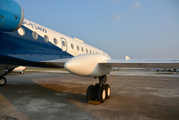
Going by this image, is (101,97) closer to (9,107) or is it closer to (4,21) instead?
(9,107)

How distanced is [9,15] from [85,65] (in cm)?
271

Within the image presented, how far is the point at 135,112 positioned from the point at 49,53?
5026mm

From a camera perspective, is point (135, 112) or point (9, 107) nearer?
point (135, 112)

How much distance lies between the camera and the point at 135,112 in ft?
15.5

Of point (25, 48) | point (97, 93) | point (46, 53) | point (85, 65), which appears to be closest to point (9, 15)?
point (85, 65)

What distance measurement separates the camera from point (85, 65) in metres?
4.89

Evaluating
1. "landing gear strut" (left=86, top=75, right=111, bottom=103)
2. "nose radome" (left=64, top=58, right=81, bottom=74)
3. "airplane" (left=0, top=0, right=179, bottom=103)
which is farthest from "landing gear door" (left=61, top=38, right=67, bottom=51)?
"nose radome" (left=64, top=58, right=81, bottom=74)

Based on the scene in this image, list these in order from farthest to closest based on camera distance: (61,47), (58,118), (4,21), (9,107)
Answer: (61,47)
(9,107)
(58,118)
(4,21)

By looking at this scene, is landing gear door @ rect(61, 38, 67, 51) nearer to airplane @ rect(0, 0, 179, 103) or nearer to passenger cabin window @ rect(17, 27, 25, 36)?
airplane @ rect(0, 0, 179, 103)

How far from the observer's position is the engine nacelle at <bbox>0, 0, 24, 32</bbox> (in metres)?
3.04

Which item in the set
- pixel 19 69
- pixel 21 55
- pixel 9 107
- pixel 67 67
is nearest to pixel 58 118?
pixel 67 67

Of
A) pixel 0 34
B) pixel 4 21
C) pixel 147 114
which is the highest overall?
pixel 0 34

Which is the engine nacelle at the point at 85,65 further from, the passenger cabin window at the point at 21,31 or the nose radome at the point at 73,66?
the passenger cabin window at the point at 21,31

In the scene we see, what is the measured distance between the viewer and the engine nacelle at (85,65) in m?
4.74
